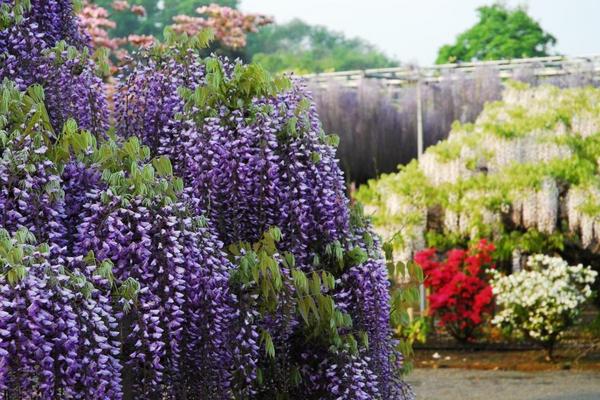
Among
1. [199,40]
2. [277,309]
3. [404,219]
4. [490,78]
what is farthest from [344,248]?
[490,78]

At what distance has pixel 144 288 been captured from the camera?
464cm

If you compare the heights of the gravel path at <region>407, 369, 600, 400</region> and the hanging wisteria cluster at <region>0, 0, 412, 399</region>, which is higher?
the hanging wisteria cluster at <region>0, 0, 412, 399</region>

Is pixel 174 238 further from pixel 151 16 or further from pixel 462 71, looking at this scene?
pixel 151 16

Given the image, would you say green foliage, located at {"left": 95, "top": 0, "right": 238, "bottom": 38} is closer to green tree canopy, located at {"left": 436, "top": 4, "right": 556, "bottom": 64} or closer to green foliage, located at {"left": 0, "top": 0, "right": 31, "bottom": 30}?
green tree canopy, located at {"left": 436, "top": 4, "right": 556, "bottom": 64}

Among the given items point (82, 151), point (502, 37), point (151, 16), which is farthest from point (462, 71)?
point (151, 16)

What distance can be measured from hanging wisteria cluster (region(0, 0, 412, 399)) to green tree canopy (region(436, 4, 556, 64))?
141 feet

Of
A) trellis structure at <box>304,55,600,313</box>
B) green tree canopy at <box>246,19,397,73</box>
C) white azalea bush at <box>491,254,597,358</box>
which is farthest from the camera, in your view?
green tree canopy at <box>246,19,397,73</box>

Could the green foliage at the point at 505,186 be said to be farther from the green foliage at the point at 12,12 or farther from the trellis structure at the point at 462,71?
the green foliage at the point at 12,12

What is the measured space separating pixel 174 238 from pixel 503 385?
26.0ft

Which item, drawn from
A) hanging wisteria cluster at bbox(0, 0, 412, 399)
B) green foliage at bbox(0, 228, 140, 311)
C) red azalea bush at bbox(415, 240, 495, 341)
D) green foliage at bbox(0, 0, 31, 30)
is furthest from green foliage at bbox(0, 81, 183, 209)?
red azalea bush at bbox(415, 240, 495, 341)

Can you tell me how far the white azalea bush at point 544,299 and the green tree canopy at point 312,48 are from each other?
48.6 m

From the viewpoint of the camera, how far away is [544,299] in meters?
13.5

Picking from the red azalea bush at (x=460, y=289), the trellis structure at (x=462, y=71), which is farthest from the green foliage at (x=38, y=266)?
the trellis structure at (x=462, y=71)

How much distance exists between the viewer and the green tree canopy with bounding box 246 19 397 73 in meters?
64.6
